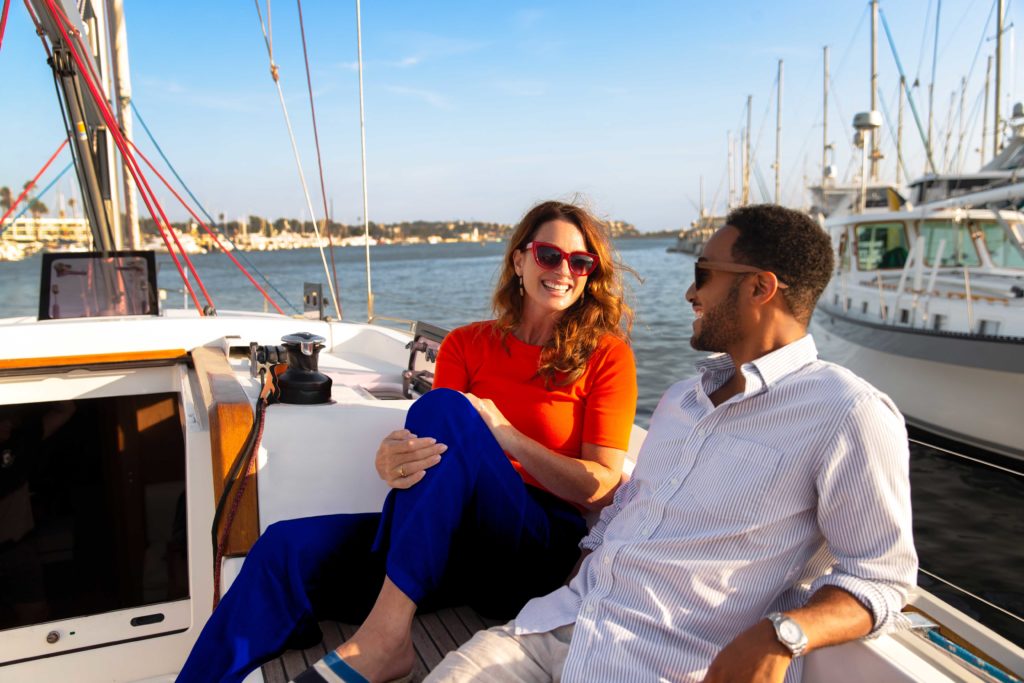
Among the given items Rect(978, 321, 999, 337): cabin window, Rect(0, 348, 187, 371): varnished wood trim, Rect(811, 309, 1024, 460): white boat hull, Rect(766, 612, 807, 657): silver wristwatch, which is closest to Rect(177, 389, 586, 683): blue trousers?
Rect(766, 612, 807, 657): silver wristwatch

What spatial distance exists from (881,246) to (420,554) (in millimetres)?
11560

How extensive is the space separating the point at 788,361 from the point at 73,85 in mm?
3982

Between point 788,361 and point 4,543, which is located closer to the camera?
point 788,361

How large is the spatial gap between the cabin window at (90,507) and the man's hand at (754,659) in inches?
109

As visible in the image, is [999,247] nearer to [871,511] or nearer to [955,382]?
[955,382]

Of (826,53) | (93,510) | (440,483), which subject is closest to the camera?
(440,483)

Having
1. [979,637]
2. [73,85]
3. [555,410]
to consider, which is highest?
[73,85]

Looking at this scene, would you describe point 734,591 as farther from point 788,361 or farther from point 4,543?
point 4,543

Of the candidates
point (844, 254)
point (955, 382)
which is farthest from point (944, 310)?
point (844, 254)

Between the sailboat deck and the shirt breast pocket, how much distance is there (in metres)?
0.82

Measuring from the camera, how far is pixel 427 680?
139 cm

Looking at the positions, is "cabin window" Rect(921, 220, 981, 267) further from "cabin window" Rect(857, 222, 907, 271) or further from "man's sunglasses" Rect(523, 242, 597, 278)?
"man's sunglasses" Rect(523, 242, 597, 278)

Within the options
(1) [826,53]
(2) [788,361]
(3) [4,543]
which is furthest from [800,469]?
(1) [826,53]

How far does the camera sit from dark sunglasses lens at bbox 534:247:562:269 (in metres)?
2.04
